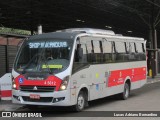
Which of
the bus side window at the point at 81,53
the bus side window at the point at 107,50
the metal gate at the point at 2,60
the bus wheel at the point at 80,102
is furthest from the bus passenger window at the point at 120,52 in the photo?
the metal gate at the point at 2,60

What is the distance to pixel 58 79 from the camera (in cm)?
1359

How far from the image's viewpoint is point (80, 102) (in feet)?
47.6

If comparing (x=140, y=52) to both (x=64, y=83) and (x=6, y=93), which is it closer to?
(x=6, y=93)

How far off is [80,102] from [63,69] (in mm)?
1437

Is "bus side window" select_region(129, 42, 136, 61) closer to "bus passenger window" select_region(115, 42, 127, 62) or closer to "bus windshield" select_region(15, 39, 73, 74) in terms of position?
"bus passenger window" select_region(115, 42, 127, 62)

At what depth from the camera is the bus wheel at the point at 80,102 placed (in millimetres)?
14271

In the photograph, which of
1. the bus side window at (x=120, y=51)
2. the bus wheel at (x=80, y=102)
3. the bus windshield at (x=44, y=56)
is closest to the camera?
the bus windshield at (x=44, y=56)

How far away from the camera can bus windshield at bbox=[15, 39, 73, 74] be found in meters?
14.0

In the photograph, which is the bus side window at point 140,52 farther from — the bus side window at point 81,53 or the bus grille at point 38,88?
the bus grille at point 38,88

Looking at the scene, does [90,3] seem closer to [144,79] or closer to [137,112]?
[144,79]

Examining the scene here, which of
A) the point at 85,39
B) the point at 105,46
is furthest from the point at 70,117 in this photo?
the point at 105,46

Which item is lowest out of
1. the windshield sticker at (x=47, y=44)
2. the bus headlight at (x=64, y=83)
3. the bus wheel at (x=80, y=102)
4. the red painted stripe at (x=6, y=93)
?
the bus wheel at (x=80, y=102)

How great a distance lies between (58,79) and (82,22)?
1356 inches

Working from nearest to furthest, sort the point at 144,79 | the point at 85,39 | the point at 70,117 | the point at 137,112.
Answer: the point at 70,117
the point at 137,112
the point at 85,39
the point at 144,79
